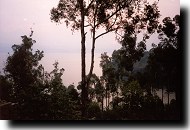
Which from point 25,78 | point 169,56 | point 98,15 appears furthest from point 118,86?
point 25,78

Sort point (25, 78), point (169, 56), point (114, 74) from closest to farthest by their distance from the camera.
Result: 1. point (169, 56)
2. point (25, 78)
3. point (114, 74)

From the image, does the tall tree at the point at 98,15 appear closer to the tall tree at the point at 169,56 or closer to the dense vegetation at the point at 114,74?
the dense vegetation at the point at 114,74

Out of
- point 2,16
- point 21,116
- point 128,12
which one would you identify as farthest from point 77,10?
point 21,116

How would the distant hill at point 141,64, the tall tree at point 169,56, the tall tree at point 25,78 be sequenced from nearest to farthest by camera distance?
1. the tall tree at point 169,56
2. the distant hill at point 141,64
3. the tall tree at point 25,78

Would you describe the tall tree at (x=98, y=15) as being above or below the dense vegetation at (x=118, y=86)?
above

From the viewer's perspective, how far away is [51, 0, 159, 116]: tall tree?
5219 millimetres

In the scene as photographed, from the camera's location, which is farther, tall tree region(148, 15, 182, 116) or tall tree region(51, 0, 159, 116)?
tall tree region(51, 0, 159, 116)

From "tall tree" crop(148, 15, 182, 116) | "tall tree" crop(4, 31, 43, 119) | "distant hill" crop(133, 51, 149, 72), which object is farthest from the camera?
"tall tree" crop(4, 31, 43, 119)

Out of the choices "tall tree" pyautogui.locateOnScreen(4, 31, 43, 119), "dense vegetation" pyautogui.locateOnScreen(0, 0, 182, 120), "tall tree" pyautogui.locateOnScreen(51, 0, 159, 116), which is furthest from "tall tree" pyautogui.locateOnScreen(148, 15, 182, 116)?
"tall tree" pyautogui.locateOnScreen(4, 31, 43, 119)

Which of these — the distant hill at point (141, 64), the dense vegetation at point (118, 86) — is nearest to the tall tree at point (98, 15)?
the dense vegetation at point (118, 86)

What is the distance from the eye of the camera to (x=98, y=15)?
545 centimetres

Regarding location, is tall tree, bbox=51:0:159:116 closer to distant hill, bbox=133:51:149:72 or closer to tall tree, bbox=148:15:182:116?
tall tree, bbox=148:15:182:116

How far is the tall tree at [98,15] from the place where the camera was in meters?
5.22

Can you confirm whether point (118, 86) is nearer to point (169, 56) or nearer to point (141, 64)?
point (141, 64)
